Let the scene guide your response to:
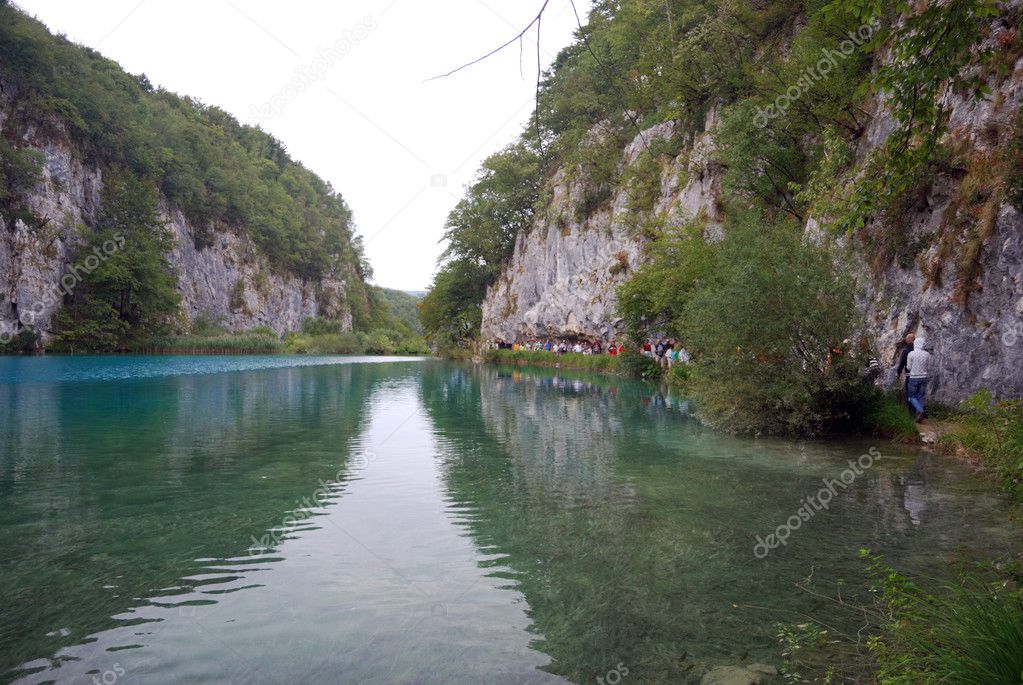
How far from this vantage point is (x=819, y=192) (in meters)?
19.5

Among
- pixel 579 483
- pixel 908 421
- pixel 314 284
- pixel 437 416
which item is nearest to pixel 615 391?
pixel 437 416

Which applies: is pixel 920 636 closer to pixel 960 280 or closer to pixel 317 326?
pixel 960 280

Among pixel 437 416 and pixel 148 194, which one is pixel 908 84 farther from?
pixel 148 194

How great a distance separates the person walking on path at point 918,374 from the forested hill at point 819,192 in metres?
0.29

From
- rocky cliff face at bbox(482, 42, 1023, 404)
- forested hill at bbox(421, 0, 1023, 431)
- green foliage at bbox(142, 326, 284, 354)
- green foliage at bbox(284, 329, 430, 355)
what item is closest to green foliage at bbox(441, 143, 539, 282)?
forested hill at bbox(421, 0, 1023, 431)

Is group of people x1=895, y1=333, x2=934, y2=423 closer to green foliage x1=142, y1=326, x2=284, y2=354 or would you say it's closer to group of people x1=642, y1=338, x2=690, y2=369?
group of people x1=642, y1=338, x2=690, y2=369

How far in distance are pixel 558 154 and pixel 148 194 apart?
171 feet

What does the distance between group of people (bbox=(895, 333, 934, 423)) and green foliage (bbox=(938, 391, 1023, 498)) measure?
2.78ft

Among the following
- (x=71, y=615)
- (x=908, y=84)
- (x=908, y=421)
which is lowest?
(x=71, y=615)

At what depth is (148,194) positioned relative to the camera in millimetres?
80250

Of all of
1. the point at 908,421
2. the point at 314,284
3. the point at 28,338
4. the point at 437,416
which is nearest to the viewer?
the point at 908,421

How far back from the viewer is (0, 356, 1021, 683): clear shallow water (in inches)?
191

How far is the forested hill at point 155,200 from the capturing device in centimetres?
6500

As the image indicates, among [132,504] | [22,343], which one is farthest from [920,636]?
[22,343]
